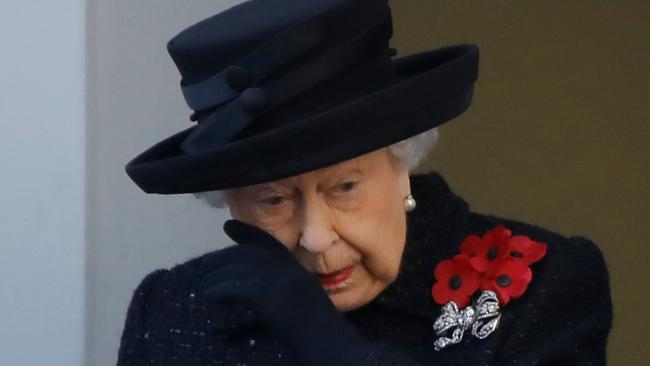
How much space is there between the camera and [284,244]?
149 centimetres

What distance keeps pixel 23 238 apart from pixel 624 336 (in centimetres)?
113

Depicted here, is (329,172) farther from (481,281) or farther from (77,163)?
(77,163)

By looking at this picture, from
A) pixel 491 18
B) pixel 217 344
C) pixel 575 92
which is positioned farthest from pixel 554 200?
pixel 217 344

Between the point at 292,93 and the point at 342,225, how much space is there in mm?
161

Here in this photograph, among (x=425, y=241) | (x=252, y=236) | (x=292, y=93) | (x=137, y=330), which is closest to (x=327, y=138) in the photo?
(x=292, y=93)

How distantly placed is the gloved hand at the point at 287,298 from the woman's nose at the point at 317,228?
33 mm

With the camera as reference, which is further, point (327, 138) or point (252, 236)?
point (252, 236)

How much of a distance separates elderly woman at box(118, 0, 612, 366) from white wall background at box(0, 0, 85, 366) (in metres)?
0.45

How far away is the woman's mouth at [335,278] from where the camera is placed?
150 centimetres

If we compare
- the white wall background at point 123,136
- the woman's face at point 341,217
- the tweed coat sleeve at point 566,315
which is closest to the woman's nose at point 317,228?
the woman's face at point 341,217

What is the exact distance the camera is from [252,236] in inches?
59.1

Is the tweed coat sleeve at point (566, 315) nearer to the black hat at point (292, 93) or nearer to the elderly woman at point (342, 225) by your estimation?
the elderly woman at point (342, 225)

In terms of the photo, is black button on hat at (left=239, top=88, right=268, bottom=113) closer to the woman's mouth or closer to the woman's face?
the woman's face

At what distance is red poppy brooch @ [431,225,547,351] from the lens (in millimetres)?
1531
